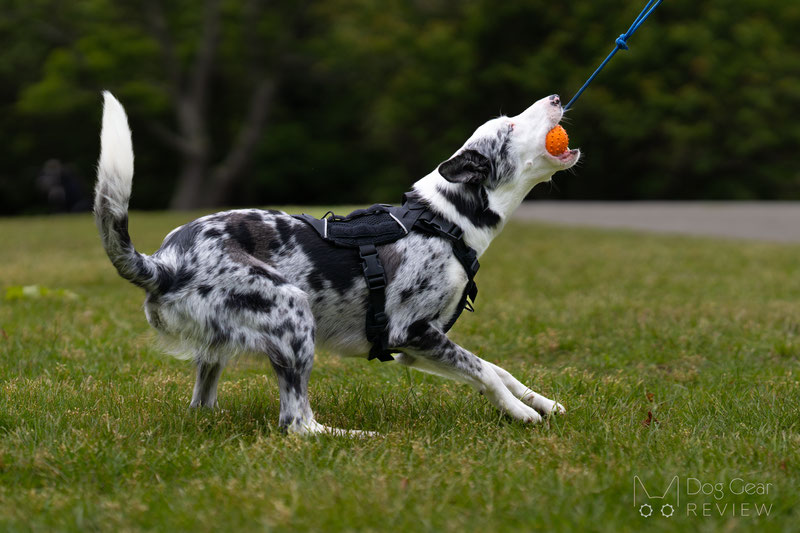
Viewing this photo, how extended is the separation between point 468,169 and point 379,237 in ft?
1.69

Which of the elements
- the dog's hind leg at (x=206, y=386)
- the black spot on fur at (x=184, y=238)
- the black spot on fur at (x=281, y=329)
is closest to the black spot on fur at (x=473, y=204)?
the black spot on fur at (x=281, y=329)

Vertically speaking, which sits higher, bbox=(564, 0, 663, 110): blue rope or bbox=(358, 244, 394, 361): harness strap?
bbox=(564, 0, 663, 110): blue rope

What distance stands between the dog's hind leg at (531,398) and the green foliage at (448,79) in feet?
85.5

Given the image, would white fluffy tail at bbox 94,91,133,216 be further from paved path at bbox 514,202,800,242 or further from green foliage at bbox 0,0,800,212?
green foliage at bbox 0,0,800,212

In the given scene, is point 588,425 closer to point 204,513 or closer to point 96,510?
point 204,513

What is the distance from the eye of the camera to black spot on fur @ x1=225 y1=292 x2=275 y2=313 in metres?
3.36

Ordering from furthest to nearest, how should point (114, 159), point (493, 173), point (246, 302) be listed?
point (493, 173) < point (246, 302) < point (114, 159)


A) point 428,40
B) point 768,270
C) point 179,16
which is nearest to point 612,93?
point 428,40

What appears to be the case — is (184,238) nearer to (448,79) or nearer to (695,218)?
(695,218)

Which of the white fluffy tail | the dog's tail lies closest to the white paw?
the dog's tail

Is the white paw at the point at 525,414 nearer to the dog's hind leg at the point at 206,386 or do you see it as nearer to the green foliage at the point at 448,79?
the dog's hind leg at the point at 206,386

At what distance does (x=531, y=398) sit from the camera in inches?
147

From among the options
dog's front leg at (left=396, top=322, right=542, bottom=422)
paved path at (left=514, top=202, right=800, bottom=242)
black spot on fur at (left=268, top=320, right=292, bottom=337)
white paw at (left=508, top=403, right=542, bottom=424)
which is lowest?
paved path at (left=514, top=202, right=800, bottom=242)

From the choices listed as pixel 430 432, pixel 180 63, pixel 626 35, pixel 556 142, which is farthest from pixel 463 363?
pixel 180 63
